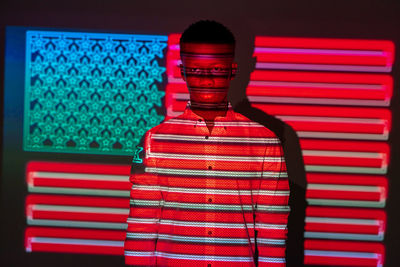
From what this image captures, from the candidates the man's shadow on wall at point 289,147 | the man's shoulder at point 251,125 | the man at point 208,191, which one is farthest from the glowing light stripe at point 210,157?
the man's shadow on wall at point 289,147

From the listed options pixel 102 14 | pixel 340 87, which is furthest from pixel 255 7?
pixel 102 14

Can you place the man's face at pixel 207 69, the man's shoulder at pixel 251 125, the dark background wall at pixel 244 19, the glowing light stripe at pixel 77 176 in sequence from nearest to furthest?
1. the man's face at pixel 207 69
2. the man's shoulder at pixel 251 125
3. the dark background wall at pixel 244 19
4. the glowing light stripe at pixel 77 176

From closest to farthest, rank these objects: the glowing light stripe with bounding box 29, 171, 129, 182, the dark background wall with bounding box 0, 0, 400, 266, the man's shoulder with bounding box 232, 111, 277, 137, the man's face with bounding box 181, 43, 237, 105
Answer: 1. the man's face with bounding box 181, 43, 237, 105
2. the man's shoulder with bounding box 232, 111, 277, 137
3. the dark background wall with bounding box 0, 0, 400, 266
4. the glowing light stripe with bounding box 29, 171, 129, 182

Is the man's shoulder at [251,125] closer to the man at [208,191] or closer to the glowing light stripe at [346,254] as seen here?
the man at [208,191]

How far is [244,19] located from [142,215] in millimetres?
1295

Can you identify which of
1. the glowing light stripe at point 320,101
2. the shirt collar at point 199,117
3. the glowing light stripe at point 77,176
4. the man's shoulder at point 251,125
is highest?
the glowing light stripe at point 320,101

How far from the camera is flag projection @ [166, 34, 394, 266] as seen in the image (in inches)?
132

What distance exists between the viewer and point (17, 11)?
136 inches

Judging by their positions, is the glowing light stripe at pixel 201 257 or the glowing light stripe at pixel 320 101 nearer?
the glowing light stripe at pixel 201 257

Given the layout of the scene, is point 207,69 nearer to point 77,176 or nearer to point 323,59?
point 323,59

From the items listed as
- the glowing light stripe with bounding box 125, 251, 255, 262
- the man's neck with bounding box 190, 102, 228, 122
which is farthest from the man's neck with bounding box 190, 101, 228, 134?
the glowing light stripe with bounding box 125, 251, 255, 262

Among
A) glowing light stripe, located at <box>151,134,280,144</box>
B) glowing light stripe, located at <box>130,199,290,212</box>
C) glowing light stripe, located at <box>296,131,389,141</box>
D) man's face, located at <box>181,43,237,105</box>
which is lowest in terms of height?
glowing light stripe, located at <box>130,199,290,212</box>

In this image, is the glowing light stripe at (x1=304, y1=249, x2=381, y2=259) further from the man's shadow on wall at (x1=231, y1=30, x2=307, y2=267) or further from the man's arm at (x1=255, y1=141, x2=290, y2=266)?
the man's arm at (x1=255, y1=141, x2=290, y2=266)

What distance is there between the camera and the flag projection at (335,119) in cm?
337
